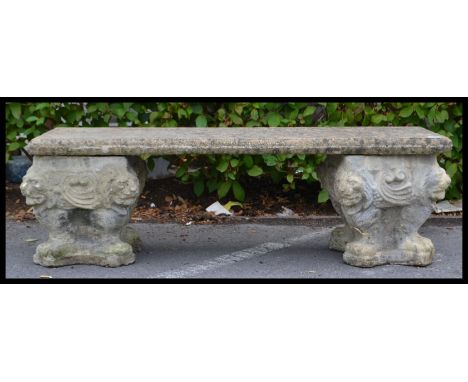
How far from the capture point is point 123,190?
17.0ft

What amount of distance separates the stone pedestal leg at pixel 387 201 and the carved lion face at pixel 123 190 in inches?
51.1

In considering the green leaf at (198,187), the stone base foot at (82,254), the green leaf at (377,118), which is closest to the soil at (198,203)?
A: the green leaf at (198,187)

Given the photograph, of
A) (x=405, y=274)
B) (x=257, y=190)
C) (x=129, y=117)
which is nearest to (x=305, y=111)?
(x=257, y=190)

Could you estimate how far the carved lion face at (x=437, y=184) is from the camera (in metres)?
5.24

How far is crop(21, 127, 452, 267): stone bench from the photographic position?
5125 millimetres

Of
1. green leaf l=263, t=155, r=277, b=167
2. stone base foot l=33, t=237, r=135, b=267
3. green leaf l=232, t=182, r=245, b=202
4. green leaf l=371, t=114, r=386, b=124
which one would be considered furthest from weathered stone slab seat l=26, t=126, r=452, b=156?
green leaf l=232, t=182, r=245, b=202

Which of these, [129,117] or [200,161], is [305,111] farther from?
[129,117]

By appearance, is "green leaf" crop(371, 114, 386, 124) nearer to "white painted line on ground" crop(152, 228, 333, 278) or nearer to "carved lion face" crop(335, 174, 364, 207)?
"white painted line on ground" crop(152, 228, 333, 278)

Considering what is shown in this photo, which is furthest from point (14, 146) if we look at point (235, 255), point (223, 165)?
point (235, 255)

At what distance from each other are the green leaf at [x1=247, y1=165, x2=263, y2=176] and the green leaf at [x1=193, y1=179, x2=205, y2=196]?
1.49 ft

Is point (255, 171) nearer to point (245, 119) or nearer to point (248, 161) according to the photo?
point (248, 161)

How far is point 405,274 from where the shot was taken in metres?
5.24

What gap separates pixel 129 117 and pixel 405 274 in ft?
9.09

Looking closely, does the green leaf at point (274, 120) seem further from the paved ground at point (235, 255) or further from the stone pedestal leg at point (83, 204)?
the stone pedestal leg at point (83, 204)
